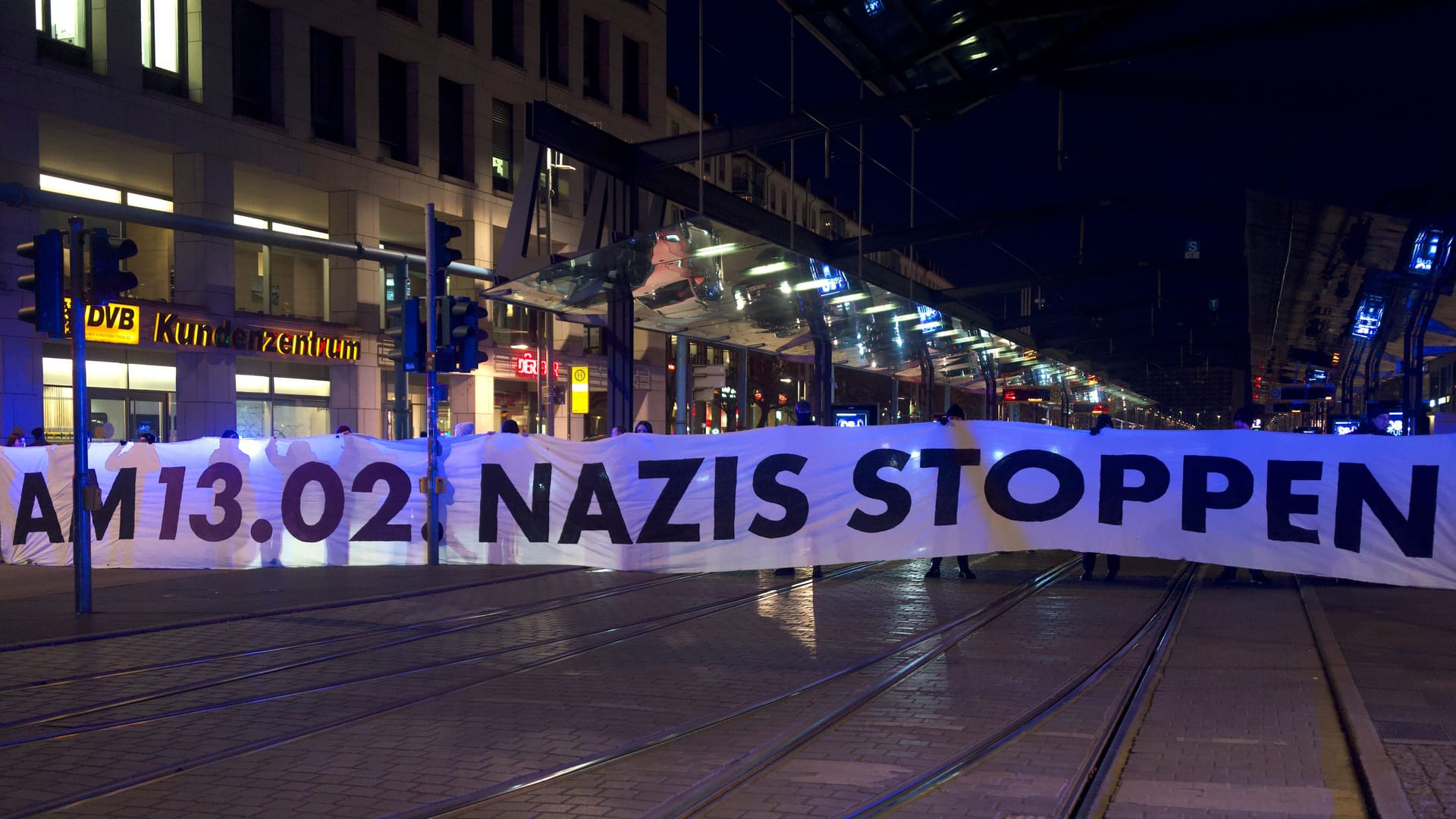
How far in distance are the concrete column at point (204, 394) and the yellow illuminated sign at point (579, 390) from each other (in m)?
10.6

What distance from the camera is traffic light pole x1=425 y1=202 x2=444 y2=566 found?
15336 millimetres

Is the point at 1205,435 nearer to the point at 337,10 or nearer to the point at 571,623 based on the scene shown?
the point at 571,623

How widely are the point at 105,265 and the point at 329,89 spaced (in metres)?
23.2

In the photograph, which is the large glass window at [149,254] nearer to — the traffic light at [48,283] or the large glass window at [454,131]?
the large glass window at [454,131]

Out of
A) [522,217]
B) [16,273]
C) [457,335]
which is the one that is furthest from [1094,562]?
[16,273]

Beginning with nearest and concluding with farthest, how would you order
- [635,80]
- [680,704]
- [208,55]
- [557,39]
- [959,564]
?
[680,704], [959,564], [208,55], [557,39], [635,80]

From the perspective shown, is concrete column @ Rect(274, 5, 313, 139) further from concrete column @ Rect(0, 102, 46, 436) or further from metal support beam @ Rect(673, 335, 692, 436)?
metal support beam @ Rect(673, 335, 692, 436)

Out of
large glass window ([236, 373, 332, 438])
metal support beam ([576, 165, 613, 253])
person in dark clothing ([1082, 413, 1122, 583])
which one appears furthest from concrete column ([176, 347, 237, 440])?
person in dark clothing ([1082, 413, 1122, 583])

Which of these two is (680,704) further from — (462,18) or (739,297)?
(462,18)

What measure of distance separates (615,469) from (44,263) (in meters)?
6.39

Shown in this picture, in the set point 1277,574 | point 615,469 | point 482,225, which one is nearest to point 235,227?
point 615,469

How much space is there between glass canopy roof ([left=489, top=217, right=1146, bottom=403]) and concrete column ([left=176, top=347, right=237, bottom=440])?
43.9 feet

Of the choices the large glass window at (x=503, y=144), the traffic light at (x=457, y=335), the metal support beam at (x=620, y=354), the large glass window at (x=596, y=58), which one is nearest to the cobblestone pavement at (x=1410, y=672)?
the metal support beam at (x=620, y=354)

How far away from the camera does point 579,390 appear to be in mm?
38469
